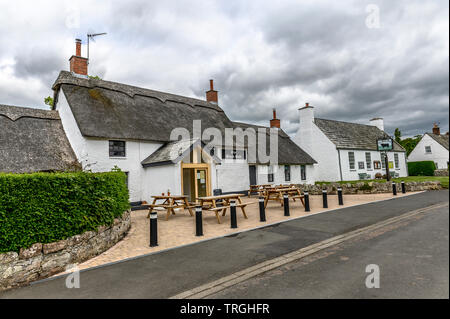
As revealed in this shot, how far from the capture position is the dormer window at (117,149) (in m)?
15.1

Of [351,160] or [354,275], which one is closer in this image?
[354,275]

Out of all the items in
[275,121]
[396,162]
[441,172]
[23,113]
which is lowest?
[441,172]

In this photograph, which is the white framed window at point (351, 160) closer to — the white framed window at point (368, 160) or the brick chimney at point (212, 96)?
the white framed window at point (368, 160)

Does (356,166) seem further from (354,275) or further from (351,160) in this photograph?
(354,275)

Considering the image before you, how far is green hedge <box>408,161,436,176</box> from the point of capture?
107 ft

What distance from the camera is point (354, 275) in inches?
176

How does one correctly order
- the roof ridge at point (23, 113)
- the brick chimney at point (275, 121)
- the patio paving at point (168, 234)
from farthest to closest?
the brick chimney at point (275, 121) < the roof ridge at point (23, 113) < the patio paving at point (168, 234)

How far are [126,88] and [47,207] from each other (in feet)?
51.1

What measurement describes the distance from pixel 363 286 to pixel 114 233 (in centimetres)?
647

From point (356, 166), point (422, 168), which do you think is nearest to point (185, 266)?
point (356, 166)

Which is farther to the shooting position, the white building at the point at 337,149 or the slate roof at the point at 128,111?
the white building at the point at 337,149

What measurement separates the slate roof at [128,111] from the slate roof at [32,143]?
6.57ft

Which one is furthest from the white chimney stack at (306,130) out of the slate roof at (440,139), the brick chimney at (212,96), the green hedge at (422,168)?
the slate roof at (440,139)
